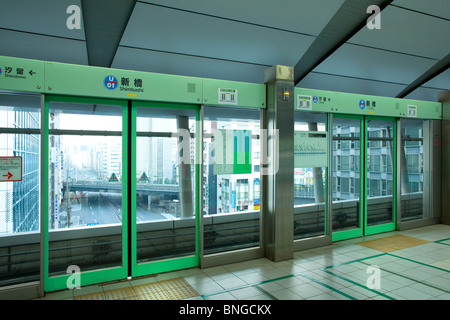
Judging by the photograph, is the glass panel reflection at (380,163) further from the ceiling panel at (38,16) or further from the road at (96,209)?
the ceiling panel at (38,16)

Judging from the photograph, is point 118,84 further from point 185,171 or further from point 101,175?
point 185,171

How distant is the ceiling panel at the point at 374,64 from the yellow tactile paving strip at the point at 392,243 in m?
3.29

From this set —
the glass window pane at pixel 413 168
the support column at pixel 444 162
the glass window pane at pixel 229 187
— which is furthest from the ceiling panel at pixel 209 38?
the support column at pixel 444 162

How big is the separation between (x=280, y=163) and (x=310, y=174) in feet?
4.76

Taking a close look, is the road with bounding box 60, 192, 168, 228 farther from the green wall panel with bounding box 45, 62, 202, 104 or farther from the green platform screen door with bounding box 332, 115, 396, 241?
the green platform screen door with bounding box 332, 115, 396, 241

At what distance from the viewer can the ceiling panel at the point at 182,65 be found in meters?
4.56

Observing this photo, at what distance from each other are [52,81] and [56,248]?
203cm

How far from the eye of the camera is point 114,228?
13.3 feet

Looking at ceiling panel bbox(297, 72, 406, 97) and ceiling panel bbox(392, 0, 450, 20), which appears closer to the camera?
ceiling panel bbox(392, 0, 450, 20)

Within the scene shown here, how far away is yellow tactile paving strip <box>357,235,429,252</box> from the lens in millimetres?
5246

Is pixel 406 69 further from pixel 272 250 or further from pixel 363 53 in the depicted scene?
pixel 272 250

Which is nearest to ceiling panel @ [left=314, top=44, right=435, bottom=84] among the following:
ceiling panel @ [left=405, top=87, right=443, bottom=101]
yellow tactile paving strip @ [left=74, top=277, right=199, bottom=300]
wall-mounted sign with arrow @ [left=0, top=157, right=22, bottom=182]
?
ceiling panel @ [left=405, top=87, right=443, bottom=101]

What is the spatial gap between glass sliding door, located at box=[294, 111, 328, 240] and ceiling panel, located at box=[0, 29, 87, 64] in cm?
356

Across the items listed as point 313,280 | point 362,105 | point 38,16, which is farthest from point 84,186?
point 362,105
